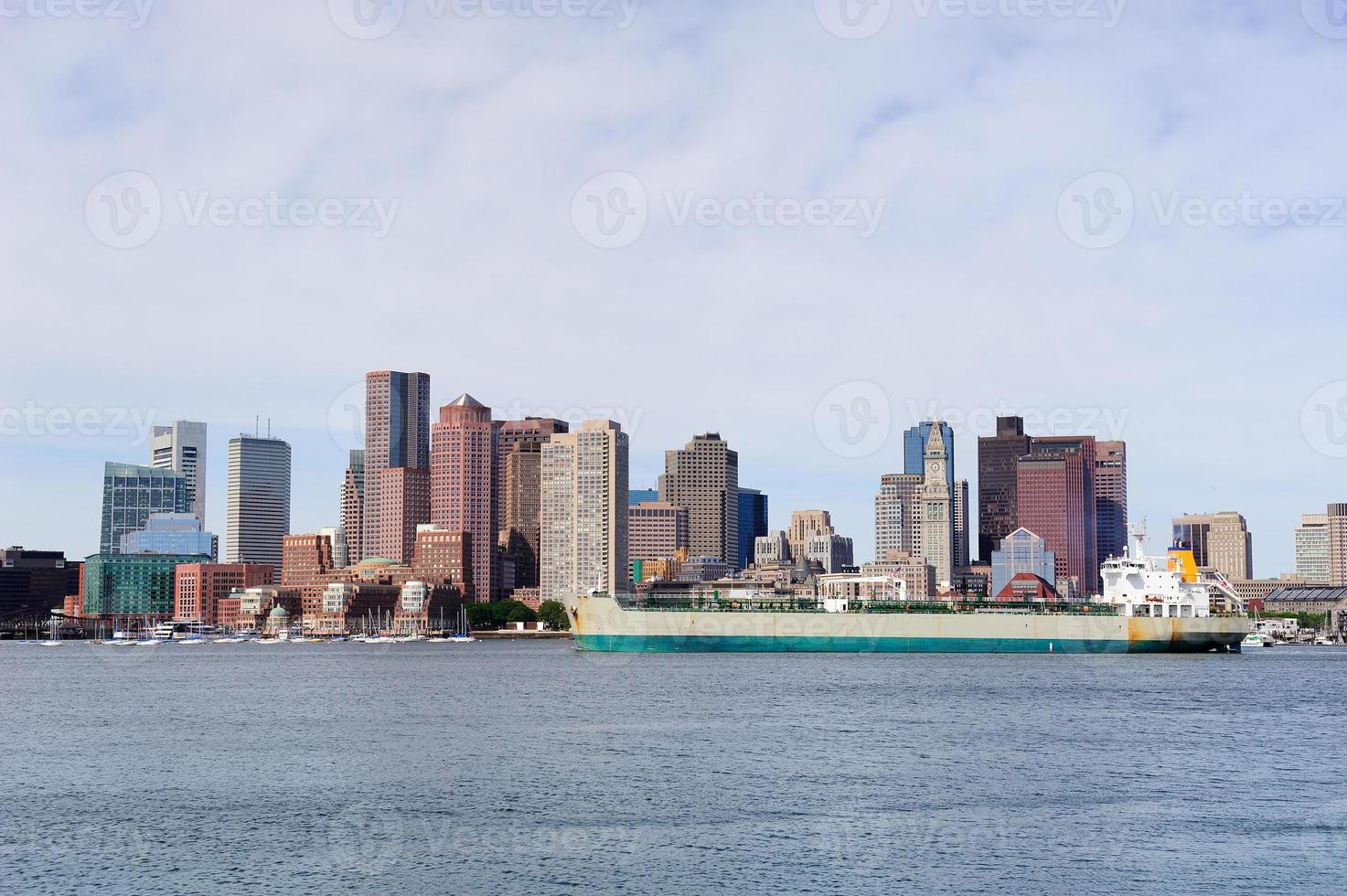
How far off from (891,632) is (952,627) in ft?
20.6

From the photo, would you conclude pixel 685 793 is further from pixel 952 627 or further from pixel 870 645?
pixel 952 627

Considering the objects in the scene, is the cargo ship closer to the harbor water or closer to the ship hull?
the ship hull

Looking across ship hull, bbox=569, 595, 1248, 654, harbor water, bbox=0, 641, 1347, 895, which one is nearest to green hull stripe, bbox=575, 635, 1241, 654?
ship hull, bbox=569, 595, 1248, 654

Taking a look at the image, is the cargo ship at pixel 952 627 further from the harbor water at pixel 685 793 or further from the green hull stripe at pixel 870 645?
the harbor water at pixel 685 793

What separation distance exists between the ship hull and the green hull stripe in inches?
3.7

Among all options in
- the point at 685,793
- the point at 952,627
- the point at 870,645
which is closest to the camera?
the point at 685,793

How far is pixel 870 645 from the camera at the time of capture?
145 m

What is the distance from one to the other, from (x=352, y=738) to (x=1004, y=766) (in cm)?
2967

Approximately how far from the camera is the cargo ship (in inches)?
5586

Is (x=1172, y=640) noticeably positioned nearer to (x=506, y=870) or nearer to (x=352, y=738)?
(x=352, y=738)

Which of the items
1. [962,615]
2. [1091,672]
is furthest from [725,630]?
[1091,672]

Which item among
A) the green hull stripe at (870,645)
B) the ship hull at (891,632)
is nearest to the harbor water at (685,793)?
the ship hull at (891,632)

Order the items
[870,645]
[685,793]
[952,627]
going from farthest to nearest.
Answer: [870,645] < [952,627] < [685,793]

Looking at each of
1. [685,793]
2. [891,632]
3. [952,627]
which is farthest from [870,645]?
[685,793]
